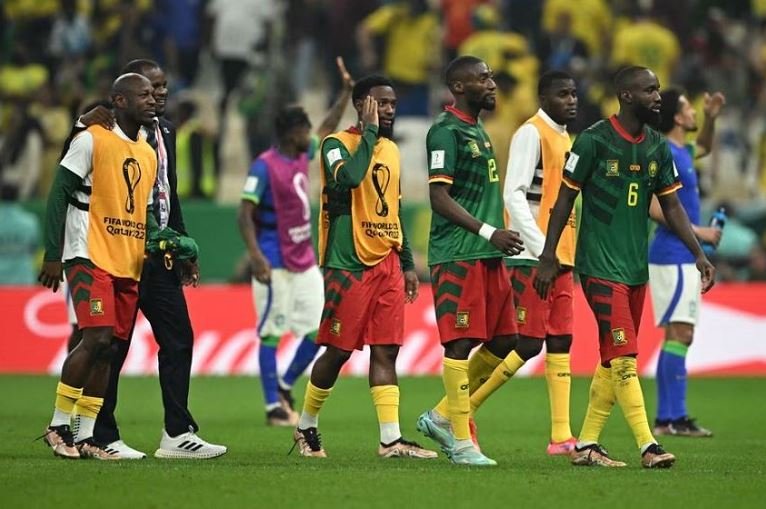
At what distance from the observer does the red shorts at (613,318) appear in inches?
418

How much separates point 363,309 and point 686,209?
160 inches

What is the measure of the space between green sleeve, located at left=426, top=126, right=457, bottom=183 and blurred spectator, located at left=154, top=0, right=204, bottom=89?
14189 millimetres

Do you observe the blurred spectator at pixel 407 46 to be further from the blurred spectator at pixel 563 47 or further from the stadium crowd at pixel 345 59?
the blurred spectator at pixel 563 47

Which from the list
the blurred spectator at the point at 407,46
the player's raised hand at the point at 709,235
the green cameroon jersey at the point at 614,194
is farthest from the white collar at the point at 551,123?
the blurred spectator at the point at 407,46

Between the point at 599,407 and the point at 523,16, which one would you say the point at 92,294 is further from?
the point at 523,16

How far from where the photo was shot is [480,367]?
462 inches

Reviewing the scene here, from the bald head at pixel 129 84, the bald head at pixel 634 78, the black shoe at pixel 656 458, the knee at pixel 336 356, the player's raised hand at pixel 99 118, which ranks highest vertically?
the bald head at pixel 634 78

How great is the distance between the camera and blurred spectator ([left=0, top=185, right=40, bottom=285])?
2133 cm

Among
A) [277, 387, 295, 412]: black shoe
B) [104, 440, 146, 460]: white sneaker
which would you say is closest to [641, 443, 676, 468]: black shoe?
[104, 440, 146, 460]: white sneaker

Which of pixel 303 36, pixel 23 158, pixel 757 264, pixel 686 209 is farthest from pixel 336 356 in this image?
pixel 303 36

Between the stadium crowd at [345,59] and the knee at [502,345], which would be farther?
the stadium crowd at [345,59]

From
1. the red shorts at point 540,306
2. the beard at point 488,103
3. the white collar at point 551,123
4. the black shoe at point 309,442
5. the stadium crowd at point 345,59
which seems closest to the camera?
the beard at point 488,103

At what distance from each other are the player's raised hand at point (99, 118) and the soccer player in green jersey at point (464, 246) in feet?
7.20

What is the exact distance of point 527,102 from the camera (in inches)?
885
